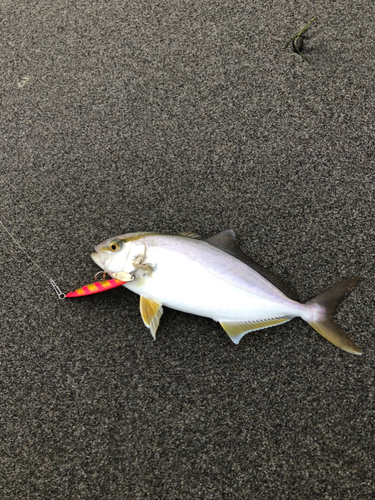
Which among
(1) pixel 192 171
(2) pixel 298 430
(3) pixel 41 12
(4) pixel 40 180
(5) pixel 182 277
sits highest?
(3) pixel 41 12

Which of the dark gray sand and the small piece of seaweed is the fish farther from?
the small piece of seaweed

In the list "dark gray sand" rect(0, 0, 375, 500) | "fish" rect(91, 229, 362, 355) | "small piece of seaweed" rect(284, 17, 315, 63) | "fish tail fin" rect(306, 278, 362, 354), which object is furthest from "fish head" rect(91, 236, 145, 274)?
"small piece of seaweed" rect(284, 17, 315, 63)

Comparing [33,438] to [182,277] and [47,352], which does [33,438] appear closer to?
[47,352]

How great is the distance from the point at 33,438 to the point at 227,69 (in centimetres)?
112

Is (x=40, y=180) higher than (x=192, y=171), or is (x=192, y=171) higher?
(x=40, y=180)

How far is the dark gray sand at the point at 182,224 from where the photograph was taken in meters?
0.89

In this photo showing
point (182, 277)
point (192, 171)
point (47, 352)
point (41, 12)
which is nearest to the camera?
point (182, 277)

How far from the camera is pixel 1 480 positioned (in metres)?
0.92

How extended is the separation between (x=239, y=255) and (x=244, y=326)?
165 millimetres

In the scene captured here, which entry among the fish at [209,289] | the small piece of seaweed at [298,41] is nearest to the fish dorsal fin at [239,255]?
the fish at [209,289]

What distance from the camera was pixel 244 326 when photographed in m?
0.90

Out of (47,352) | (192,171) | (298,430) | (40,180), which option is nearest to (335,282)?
(298,430)

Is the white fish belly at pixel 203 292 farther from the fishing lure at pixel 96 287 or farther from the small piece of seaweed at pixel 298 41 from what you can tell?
→ the small piece of seaweed at pixel 298 41

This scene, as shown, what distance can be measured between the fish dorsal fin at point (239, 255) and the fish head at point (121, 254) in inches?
7.1
